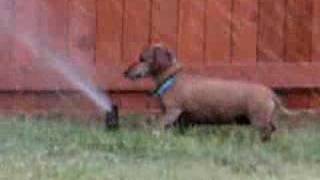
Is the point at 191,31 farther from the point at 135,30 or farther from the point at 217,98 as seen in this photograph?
the point at 217,98

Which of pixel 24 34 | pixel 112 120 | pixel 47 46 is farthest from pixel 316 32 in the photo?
pixel 24 34

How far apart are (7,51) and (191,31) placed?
53.0 inches

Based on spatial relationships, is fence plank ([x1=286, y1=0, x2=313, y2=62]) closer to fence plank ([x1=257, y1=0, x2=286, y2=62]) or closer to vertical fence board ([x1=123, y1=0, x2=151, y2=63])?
fence plank ([x1=257, y1=0, x2=286, y2=62])

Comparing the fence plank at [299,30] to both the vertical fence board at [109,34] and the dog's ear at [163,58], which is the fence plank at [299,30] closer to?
the dog's ear at [163,58]

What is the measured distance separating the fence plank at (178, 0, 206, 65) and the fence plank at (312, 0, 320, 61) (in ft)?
2.62

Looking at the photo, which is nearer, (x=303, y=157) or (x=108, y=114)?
(x=303, y=157)

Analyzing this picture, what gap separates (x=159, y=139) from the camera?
838 centimetres

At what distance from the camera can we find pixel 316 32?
9.55m

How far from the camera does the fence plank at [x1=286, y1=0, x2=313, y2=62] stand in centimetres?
954

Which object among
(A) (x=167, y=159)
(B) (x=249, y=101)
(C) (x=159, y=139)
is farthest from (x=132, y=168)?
(B) (x=249, y=101)

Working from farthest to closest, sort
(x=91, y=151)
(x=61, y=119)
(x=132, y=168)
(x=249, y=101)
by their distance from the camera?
(x=61, y=119)
(x=249, y=101)
(x=91, y=151)
(x=132, y=168)

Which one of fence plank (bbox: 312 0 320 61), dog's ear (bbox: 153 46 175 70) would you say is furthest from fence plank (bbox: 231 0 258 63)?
dog's ear (bbox: 153 46 175 70)

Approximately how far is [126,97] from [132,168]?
2.33 m

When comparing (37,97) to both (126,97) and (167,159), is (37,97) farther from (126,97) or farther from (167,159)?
(167,159)
